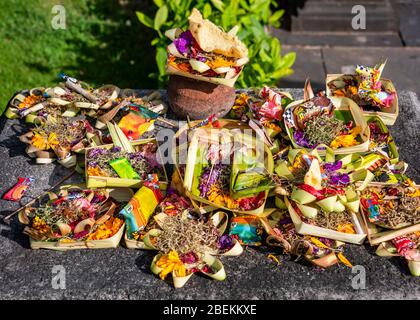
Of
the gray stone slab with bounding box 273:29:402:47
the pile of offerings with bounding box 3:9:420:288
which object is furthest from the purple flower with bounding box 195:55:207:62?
the gray stone slab with bounding box 273:29:402:47

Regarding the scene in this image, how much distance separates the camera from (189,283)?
2189mm

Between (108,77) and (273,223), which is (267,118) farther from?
(108,77)

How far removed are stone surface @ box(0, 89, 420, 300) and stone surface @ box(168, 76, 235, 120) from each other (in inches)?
35.0

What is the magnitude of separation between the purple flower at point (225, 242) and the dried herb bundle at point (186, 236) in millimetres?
22

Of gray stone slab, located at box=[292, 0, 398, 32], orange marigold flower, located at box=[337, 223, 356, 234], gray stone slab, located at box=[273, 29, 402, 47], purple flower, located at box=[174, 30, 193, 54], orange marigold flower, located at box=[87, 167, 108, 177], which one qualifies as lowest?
orange marigold flower, located at box=[337, 223, 356, 234]

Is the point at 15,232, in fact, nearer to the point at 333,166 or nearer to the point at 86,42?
the point at 333,166

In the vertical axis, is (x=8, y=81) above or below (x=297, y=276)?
above

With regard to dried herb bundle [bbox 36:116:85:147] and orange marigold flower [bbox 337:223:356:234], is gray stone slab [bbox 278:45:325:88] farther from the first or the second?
orange marigold flower [bbox 337:223:356:234]

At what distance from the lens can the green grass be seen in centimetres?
464

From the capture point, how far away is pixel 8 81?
4531 millimetres

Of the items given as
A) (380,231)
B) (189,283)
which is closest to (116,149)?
(189,283)

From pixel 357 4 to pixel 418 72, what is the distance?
91cm
